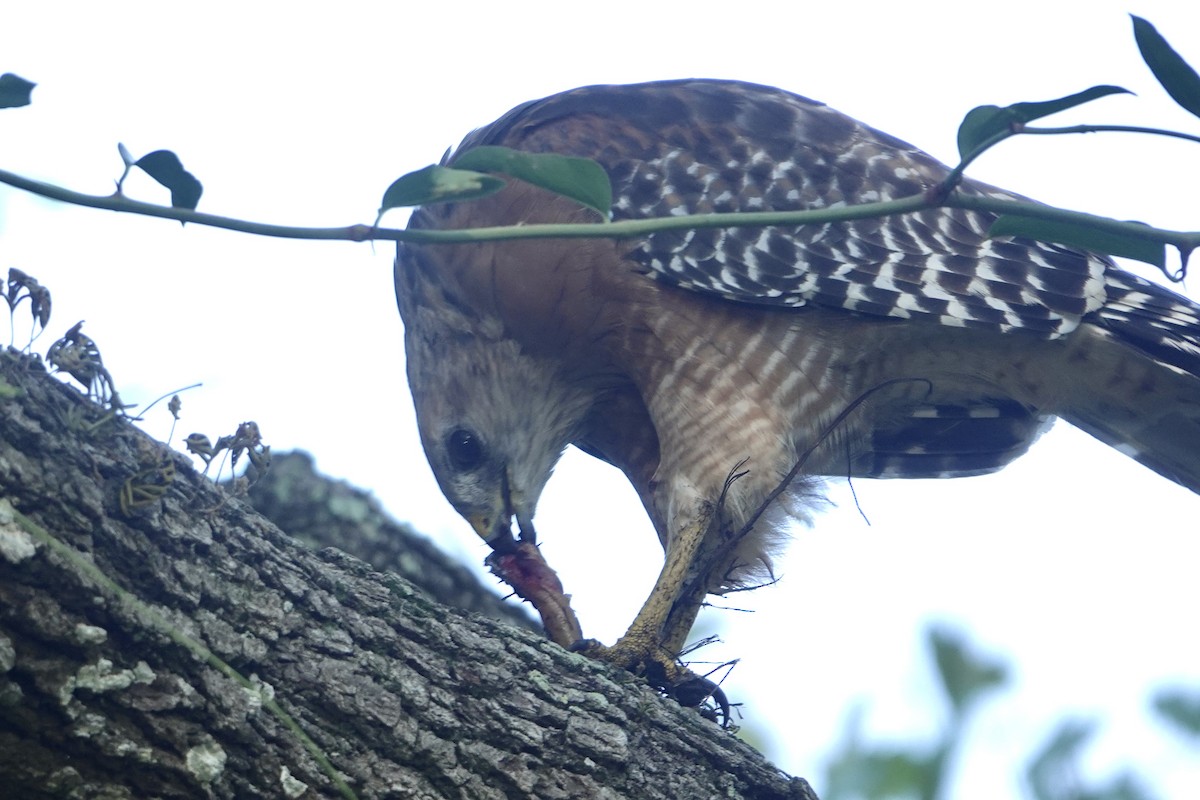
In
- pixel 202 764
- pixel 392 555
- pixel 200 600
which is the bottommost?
pixel 202 764

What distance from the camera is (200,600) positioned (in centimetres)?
265

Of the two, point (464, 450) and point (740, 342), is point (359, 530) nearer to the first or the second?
point (464, 450)

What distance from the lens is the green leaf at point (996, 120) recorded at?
226 cm

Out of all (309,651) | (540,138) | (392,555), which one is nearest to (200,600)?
(309,651)

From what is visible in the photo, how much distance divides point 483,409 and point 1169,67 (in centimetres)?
Answer: 430

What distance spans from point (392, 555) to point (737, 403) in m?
2.00

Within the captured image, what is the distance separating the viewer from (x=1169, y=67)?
2.26 m

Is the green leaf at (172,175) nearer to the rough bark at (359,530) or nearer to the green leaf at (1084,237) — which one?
the green leaf at (1084,237)

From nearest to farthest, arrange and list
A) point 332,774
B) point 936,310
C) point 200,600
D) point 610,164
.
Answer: point 332,774 < point 200,600 < point 936,310 < point 610,164

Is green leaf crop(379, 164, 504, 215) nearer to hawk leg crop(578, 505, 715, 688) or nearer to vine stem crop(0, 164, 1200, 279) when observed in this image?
vine stem crop(0, 164, 1200, 279)

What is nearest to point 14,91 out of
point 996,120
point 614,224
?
point 614,224

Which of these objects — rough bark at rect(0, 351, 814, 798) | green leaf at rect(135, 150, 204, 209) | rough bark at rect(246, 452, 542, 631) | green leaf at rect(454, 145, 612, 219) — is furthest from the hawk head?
green leaf at rect(135, 150, 204, 209)

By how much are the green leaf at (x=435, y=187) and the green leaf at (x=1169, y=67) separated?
1.24 metres

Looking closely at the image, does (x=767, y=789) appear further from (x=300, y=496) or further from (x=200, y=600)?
(x=300, y=496)
